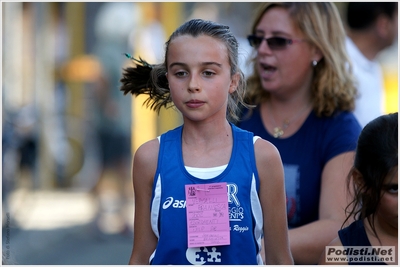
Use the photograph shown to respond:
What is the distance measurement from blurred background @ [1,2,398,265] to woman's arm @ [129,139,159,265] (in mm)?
4817

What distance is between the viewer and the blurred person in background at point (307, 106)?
319 cm

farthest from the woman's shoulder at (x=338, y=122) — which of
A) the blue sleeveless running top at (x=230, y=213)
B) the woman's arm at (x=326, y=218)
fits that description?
the blue sleeveless running top at (x=230, y=213)

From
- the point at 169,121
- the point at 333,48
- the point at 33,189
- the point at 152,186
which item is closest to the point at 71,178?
the point at 33,189

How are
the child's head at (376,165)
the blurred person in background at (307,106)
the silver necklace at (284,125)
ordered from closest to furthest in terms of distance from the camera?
1. the child's head at (376,165)
2. the blurred person in background at (307,106)
3. the silver necklace at (284,125)

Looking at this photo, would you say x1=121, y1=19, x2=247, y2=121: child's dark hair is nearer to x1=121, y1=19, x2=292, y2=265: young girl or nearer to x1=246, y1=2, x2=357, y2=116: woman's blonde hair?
x1=121, y1=19, x2=292, y2=265: young girl

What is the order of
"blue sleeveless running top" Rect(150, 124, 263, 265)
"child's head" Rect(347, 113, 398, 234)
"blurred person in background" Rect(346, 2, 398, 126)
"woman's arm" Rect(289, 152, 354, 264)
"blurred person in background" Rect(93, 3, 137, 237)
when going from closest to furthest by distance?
1. "blue sleeveless running top" Rect(150, 124, 263, 265)
2. "child's head" Rect(347, 113, 398, 234)
3. "woman's arm" Rect(289, 152, 354, 264)
4. "blurred person in background" Rect(346, 2, 398, 126)
5. "blurred person in background" Rect(93, 3, 137, 237)

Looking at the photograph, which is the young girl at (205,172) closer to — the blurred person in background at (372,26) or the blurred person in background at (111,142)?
the blurred person in background at (372,26)

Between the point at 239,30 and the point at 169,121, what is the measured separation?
5.53 feet

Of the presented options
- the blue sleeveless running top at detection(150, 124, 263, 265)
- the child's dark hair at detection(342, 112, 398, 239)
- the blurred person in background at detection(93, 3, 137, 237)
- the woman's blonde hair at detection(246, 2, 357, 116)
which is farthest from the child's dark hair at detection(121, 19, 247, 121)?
the blurred person in background at detection(93, 3, 137, 237)

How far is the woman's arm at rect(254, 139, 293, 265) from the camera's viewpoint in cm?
238

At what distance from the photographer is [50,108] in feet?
32.7

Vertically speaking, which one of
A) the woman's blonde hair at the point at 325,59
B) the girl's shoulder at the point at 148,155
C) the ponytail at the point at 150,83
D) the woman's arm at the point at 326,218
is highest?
the woman's blonde hair at the point at 325,59

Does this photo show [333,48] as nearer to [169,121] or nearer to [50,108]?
[169,121]

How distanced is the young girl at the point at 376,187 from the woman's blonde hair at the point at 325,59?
824 mm
